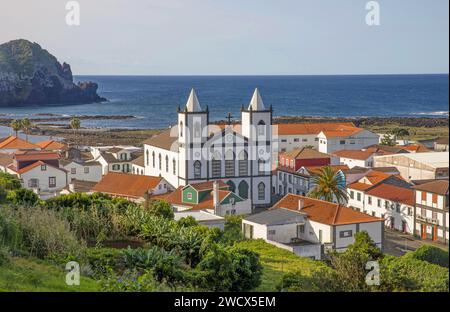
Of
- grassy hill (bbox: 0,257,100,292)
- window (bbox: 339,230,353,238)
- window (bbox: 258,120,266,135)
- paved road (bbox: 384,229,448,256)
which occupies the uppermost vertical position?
window (bbox: 258,120,266,135)

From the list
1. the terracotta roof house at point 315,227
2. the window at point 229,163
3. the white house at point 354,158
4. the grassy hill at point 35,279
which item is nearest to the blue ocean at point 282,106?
the white house at point 354,158

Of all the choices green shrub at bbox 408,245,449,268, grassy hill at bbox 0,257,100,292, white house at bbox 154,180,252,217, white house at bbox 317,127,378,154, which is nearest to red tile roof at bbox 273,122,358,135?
white house at bbox 317,127,378,154

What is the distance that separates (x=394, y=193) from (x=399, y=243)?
13.7 feet

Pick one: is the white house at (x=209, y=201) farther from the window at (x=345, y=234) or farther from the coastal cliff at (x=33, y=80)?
the coastal cliff at (x=33, y=80)

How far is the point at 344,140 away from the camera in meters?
53.2

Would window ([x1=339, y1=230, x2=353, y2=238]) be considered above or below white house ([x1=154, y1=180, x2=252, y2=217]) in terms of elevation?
below

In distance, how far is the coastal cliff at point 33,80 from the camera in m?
133

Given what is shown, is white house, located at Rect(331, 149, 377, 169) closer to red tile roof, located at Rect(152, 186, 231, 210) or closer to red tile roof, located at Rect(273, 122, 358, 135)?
red tile roof, located at Rect(273, 122, 358, 135)

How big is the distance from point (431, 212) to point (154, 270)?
15.0m

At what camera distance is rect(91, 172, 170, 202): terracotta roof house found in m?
35.5

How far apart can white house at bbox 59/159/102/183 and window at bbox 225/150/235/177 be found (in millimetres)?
9090

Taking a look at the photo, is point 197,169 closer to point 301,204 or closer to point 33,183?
point 33,183

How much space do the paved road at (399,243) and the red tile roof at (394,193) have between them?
4.94 feet
